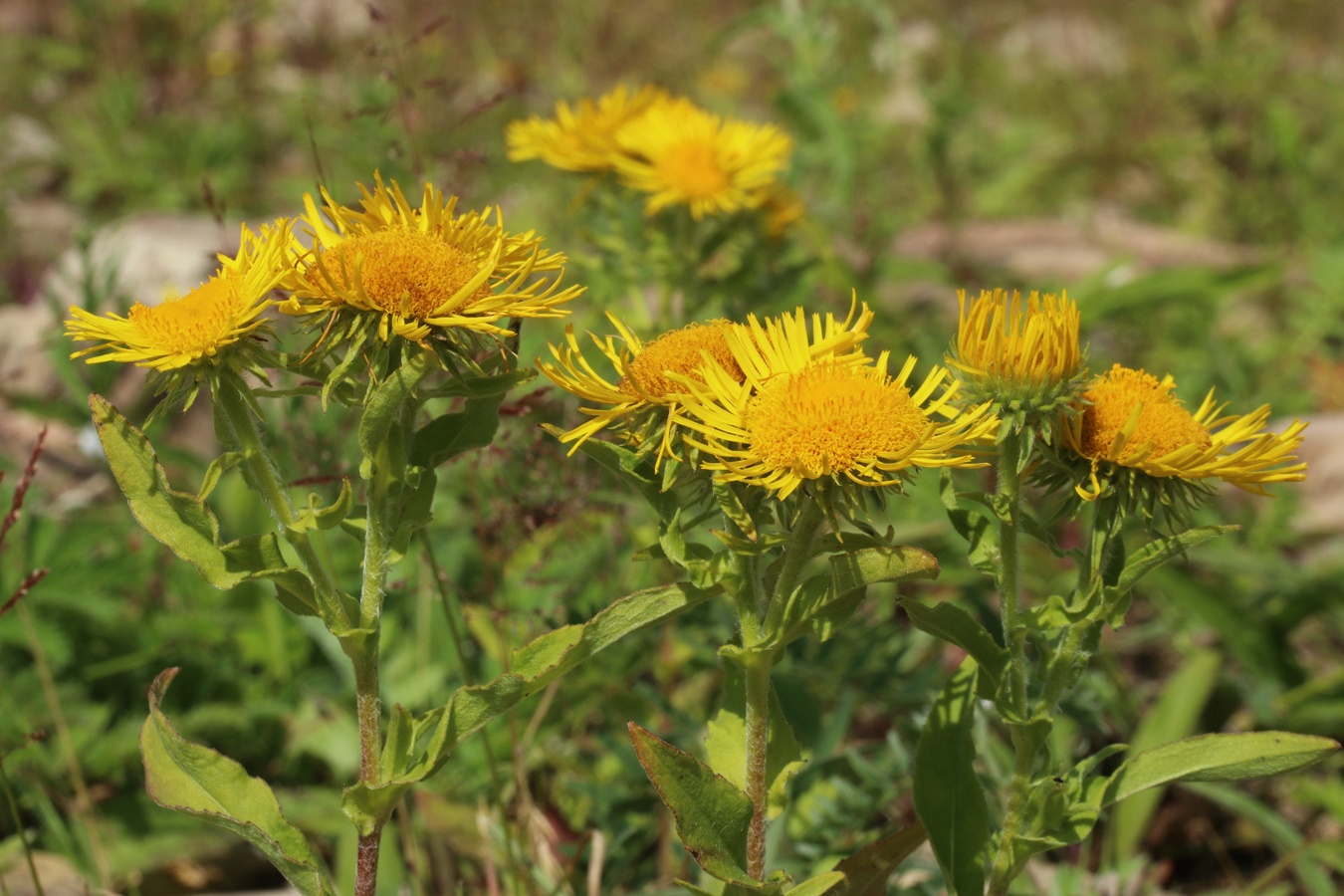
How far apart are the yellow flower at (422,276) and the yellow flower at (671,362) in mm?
99

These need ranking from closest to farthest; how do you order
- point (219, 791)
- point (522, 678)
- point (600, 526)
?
point (522, 678) < point (219, 791) < point (600, 526)

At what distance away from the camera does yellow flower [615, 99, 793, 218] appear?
9.25 feet

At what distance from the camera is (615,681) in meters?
2.70

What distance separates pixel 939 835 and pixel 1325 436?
10.3 ft

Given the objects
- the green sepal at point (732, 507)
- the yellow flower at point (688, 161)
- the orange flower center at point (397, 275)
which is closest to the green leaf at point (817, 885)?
the green sepal at point (732, 507)

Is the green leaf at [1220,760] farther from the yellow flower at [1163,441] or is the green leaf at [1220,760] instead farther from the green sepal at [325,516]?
the green sepal at [325,516]

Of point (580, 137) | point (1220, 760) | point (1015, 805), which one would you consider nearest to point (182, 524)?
point (1015, 805)

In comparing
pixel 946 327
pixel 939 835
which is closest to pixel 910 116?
pixel 946 327

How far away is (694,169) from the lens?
9.36ft

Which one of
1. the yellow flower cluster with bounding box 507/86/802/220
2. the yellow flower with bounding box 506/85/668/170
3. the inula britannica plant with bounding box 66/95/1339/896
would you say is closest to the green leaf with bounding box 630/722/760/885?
the inula britannica plant with bounding box 66/95/1339/896

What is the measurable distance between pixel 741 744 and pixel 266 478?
2.45 ft

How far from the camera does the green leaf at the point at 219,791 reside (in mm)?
1533

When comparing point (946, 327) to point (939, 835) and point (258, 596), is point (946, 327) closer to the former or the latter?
point (258, 596)

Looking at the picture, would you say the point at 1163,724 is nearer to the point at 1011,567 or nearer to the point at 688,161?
the point at 1011,567
